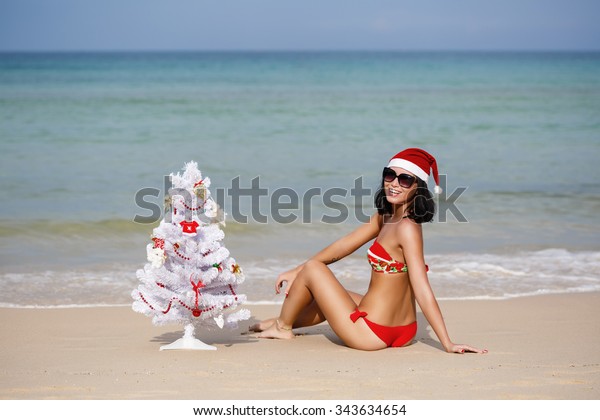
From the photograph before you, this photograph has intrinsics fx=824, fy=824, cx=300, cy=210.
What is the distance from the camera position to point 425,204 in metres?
4.86

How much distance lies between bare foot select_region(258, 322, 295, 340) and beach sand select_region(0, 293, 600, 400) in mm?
59

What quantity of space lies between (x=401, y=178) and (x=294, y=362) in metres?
1.25

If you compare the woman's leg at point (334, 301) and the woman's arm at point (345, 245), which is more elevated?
the woman's arm at point (345, 245)

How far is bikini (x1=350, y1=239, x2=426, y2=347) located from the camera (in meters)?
4.93

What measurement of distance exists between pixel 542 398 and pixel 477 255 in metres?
4.40

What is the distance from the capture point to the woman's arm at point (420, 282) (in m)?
4.71

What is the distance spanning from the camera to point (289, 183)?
13.0m

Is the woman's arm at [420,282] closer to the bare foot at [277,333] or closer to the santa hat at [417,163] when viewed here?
the santa hat at [417,163]

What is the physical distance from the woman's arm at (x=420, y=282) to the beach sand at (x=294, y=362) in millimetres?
103

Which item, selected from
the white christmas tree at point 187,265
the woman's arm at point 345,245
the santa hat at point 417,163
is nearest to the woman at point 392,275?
the santa hat at point 417,163

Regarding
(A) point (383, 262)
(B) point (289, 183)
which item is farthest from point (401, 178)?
(B) point (289, 183)

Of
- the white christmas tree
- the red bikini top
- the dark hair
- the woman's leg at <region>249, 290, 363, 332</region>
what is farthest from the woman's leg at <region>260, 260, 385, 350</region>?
the dark hair

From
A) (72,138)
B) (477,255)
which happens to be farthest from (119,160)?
(477,255)

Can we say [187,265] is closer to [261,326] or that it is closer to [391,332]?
[261,326]
